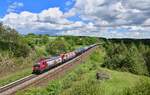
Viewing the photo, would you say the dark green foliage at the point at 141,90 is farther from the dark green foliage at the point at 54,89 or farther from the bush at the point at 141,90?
the dark green foliage at the point at 54,89

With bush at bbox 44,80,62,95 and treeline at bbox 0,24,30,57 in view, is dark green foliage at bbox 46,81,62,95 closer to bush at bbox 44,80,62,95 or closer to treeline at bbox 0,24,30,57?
bush at bbox 44,80,62,95

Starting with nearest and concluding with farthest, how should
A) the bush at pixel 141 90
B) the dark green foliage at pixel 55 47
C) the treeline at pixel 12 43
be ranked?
the bush at pixel 141 90
the treeline at pixel 12 43
the dark green foliage at pixel 55 47

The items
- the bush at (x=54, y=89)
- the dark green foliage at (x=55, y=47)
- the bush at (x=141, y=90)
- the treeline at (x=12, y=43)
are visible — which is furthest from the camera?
the dark green foliage at (x=55, y=47)

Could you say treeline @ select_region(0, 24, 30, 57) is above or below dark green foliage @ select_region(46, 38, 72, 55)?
above

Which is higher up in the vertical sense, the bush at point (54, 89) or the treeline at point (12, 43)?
the treeline at point (12, 43)

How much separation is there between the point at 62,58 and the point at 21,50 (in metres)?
9.49

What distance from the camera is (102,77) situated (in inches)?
1510

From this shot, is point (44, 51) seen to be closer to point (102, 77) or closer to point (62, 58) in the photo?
point (62, 58)

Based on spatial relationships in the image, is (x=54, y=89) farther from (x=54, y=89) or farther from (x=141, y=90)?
(x=141, y=90)

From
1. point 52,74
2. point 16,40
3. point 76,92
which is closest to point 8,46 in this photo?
point 16,40

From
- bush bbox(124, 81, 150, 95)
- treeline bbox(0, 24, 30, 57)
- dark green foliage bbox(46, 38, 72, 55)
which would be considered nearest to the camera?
bush bbox(124, 81, 150, 95)

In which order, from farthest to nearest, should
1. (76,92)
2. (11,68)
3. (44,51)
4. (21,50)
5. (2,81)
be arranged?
(44,51) < (21,50) < (11,68) < (2,81) < (76,92)

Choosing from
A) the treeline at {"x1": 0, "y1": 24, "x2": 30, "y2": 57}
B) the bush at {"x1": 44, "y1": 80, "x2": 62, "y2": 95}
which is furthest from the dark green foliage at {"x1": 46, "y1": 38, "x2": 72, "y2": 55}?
the bush at {"x1": 44, "y1": 80, "x2": 62, "y2": 95}

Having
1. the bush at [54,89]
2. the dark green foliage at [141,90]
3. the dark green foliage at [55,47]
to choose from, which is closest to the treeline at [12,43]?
the dark green foliage at [55,47]
